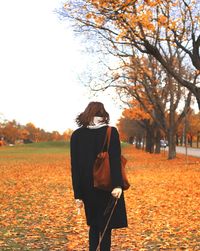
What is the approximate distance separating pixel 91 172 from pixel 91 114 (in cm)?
64

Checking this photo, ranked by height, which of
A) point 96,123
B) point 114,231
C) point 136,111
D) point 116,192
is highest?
point 136,111

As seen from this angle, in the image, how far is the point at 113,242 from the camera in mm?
7340

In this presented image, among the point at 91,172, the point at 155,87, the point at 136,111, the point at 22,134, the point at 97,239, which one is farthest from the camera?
the point at 22,134

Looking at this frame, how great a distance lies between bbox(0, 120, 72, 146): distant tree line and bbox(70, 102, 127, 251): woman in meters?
121

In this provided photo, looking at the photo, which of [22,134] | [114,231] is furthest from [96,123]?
[22,134]

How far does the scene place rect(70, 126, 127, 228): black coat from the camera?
495 cm

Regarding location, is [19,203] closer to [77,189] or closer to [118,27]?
[77,189]

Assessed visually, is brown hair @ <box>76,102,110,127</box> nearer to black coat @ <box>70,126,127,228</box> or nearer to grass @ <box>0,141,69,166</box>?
black coat @ <box>70,126,127,228</box>

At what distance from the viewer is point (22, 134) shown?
147875 millimetres

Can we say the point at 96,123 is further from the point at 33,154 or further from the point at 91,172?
the point at 33,154

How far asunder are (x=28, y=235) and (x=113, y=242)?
1.69 meters

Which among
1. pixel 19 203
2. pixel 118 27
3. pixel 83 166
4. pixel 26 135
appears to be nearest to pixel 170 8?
pixel 118 27

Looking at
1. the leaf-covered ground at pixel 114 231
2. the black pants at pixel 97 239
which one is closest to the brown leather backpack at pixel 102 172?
the black pants at pixel 97 239

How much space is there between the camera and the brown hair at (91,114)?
16.4ft
